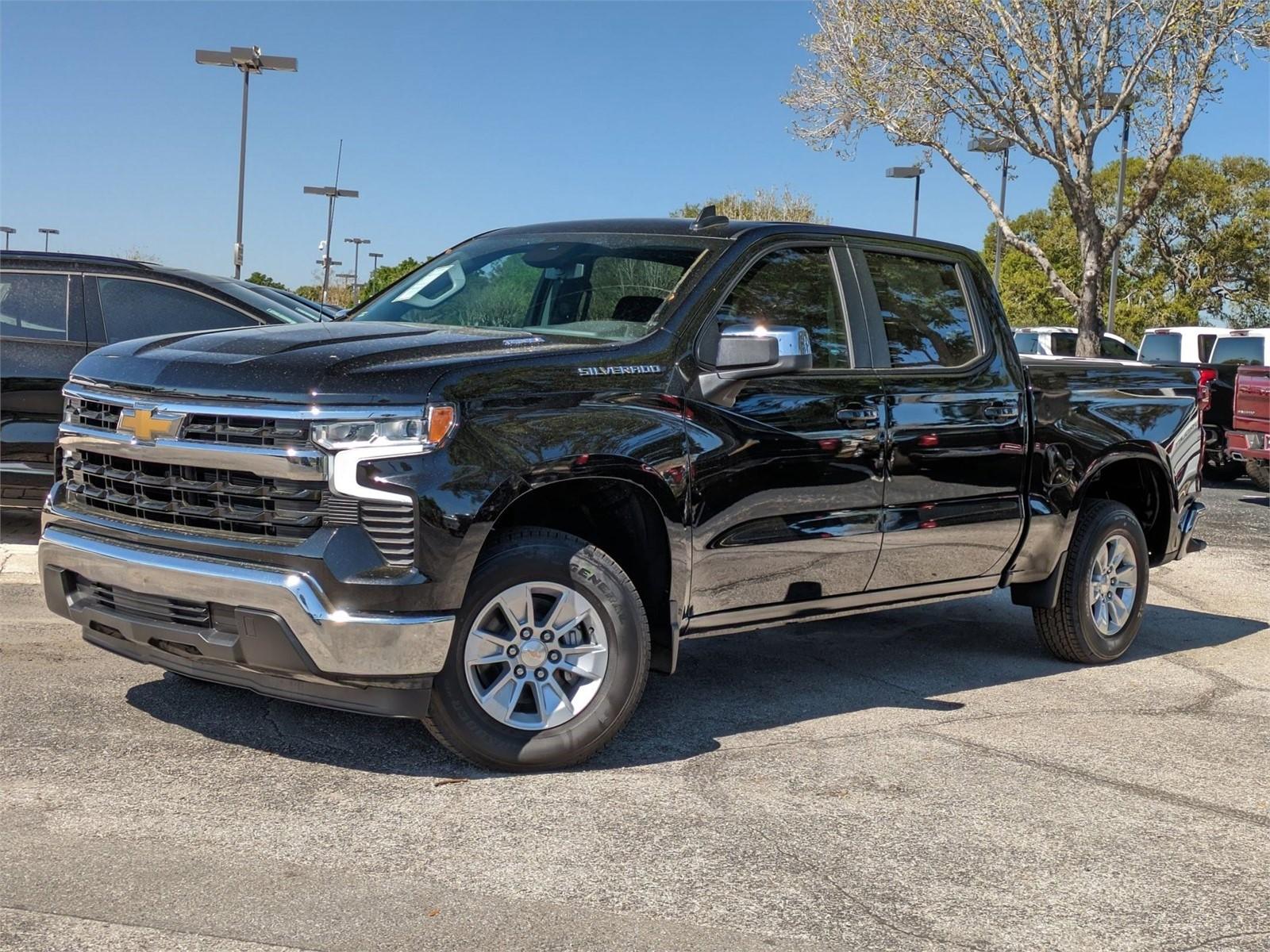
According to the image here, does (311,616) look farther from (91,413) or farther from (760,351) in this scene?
(760,351)

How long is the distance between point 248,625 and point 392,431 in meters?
0.73

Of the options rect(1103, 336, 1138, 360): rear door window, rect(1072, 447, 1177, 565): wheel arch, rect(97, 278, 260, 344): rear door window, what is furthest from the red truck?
rect(1103, 336, 1138, 360): rear door window

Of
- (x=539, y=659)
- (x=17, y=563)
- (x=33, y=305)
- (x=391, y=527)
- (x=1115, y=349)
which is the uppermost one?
(x=1115, y=349)

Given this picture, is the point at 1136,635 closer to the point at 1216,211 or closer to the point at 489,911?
the point at 489,911

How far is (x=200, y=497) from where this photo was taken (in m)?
4.46

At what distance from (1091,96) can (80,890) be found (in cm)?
2713

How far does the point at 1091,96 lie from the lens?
27.3 metres

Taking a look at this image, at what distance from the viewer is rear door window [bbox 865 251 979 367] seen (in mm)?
5973

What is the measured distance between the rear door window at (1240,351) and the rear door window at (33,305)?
14.5 m

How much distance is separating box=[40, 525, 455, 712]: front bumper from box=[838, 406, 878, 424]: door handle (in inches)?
75.3

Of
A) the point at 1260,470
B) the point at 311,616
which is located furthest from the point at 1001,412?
the point at 1260,470

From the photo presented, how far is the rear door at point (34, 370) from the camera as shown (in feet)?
26.8

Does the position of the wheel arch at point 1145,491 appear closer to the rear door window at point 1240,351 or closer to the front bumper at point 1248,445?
the front bumper at point 1248,445

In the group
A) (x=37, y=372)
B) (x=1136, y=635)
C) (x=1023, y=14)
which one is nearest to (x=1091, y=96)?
(x=1023, y=14)
